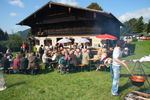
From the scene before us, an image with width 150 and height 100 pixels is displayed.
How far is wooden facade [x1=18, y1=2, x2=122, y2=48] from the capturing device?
1450cm

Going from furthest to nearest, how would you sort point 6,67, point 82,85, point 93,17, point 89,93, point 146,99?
point 93,17
point 6,67
point 82,85
point 89,93
point 146,99

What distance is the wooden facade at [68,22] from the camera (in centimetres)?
1450

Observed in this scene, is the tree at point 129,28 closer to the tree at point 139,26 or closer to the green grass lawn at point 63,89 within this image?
the tree at point 139,26

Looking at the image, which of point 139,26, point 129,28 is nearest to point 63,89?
point 129,28

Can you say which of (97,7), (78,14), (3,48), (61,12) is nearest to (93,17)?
(78,14)

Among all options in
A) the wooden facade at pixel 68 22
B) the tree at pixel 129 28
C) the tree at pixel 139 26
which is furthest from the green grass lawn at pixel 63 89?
the tree at pixel 139 26

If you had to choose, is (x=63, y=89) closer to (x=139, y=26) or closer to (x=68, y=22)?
(x=68, y=22)

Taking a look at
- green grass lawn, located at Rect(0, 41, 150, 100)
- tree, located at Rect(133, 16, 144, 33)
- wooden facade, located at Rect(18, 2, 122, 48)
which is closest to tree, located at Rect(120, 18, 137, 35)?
tree, located at Rect(133, 16, 144, 33)

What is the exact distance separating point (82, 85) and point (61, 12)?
1254cm

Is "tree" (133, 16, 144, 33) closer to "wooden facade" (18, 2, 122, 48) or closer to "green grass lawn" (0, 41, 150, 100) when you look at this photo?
"wooden facade" (18, 2, 122, 48)

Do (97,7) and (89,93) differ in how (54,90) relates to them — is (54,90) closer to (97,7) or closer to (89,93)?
(89,93)

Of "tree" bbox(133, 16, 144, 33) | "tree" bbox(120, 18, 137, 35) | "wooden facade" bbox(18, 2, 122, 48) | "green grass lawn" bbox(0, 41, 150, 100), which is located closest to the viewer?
"green grass lawn" bbox(0, 41, 150, 100)

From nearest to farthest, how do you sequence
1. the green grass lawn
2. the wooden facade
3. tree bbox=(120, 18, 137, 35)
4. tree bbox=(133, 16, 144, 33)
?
the green grass lawn, the wooden facade, tree bbox=(120, 18, 137, 35), tree bbox=(133, 16, 144, 33)

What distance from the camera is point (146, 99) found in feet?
12.2
